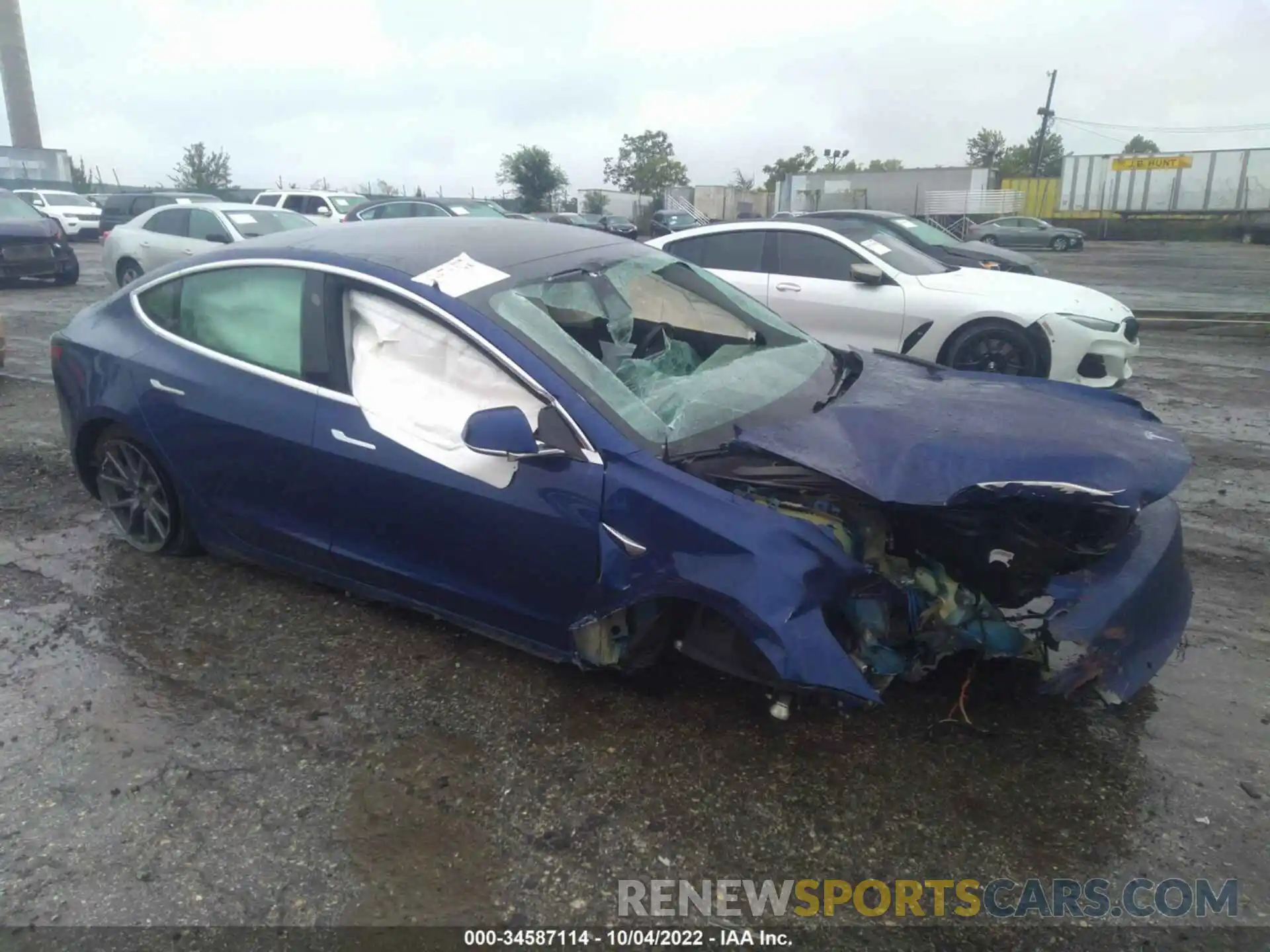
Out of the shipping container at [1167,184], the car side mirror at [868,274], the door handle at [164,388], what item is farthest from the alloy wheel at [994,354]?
the shipping container at [1167,184]

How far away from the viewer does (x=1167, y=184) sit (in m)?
41.2

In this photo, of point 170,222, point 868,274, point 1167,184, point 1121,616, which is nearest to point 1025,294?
point 868,274

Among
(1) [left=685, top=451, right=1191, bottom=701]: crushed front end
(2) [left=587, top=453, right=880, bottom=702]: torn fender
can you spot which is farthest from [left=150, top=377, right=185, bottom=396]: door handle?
(1) [left=685, top=451, right=1191, bottom=701]: crushed front end

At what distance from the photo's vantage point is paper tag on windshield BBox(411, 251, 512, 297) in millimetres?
3334

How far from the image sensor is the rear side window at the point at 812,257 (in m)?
7.74

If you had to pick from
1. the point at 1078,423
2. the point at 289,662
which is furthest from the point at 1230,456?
the point at 289,662

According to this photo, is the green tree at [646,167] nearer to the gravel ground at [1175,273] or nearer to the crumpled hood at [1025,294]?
the gravel ground at [1175,273]

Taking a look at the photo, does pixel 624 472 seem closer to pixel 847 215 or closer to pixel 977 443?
pixel 977 443

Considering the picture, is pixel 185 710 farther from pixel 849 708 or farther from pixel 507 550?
pixel 849 708

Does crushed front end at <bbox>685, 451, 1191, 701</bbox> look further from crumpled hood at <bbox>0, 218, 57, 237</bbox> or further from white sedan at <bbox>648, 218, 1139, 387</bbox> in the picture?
crumpled hood at <bbox>0, 218, 57, 237</bbox>

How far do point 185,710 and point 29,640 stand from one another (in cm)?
98

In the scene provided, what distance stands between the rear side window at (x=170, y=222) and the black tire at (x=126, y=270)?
0.53 metres

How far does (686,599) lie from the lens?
9.48ft

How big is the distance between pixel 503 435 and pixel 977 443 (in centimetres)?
154
